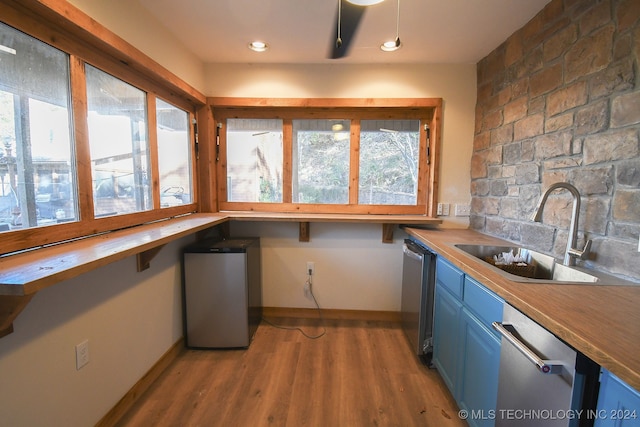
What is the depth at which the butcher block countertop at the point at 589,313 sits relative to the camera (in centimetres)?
66

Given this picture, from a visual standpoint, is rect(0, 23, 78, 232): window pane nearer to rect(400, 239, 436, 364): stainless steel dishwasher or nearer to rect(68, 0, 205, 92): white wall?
rect(68, 0, 205, 92): white wall

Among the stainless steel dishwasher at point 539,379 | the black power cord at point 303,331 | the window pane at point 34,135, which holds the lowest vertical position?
the black power cord at point 303,331

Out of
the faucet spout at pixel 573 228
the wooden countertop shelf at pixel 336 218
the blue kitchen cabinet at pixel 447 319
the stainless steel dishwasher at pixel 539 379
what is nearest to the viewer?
the stainless steel dishwasher at pixel 539 379

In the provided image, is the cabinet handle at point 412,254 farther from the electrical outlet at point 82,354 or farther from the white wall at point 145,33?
the white wall at point 145,33

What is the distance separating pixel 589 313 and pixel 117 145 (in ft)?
7.67

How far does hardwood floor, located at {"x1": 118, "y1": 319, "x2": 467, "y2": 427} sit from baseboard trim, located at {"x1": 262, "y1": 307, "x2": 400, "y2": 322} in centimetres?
31

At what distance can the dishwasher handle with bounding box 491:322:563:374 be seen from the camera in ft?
2.70

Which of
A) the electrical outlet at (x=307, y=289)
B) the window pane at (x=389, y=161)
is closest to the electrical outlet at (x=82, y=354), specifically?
the electrical outlet at (x=307, y=289)

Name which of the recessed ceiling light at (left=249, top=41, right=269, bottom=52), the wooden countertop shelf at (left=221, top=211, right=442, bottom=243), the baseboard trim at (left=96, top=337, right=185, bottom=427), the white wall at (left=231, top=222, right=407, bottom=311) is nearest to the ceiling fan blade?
the recessed ceiling light at (left=249, top=41, right=269, bottom=52)

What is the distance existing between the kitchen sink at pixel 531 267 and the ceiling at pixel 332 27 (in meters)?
1.53

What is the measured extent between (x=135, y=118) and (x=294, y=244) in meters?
1.62

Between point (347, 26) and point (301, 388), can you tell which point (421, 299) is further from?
point (347, 26)

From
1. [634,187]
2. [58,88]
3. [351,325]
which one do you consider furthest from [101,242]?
[634,187]

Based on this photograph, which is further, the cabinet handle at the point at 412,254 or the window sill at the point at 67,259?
the cabinet handle at the point at 412,254
